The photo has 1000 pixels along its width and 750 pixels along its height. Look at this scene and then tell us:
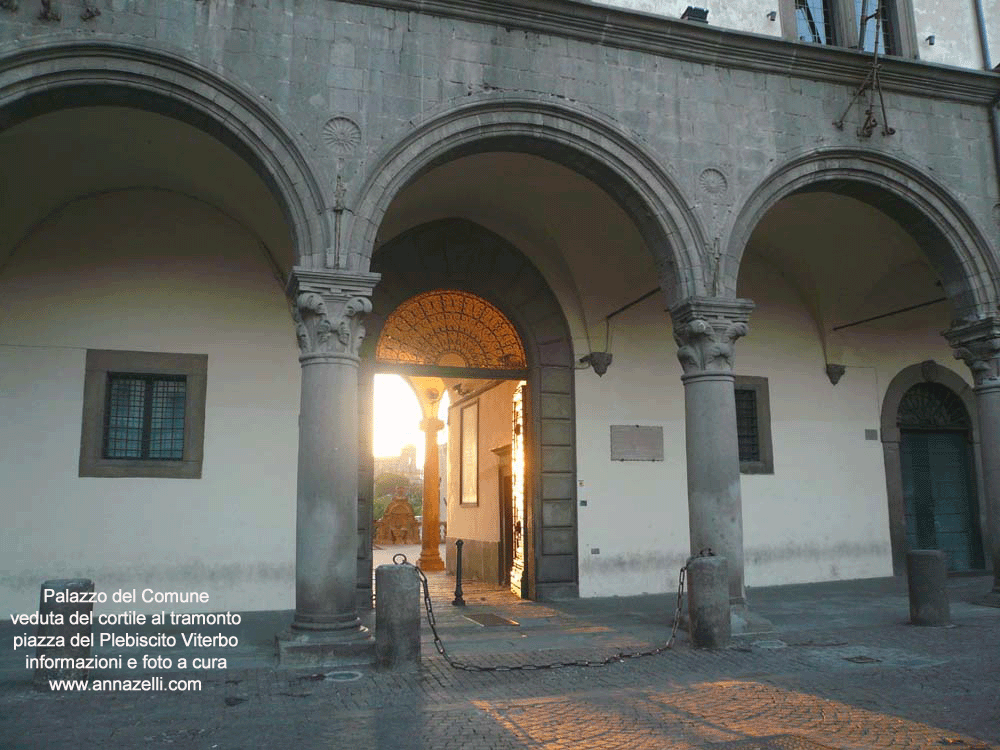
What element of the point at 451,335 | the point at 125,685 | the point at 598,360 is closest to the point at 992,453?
the point at 598,360

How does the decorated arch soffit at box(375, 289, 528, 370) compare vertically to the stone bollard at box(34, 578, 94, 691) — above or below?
above

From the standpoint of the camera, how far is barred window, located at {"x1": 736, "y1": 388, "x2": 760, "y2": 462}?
1240 centimetres

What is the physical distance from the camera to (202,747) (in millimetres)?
4828

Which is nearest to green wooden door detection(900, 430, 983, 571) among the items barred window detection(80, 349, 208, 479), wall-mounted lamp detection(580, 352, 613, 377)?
wall-mounted lamp detection(580, 352, 613, 377)

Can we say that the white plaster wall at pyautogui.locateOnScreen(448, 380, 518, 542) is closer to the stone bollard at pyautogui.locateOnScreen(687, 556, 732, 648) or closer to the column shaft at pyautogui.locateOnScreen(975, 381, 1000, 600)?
the stone bollard at pyautogui.locateOnScreen(687, 556, 732, 648)

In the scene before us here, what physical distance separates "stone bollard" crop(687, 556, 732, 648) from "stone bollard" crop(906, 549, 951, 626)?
7.88 ft

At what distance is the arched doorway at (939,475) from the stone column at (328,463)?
987cm

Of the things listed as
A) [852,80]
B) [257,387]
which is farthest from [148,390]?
[852,80]

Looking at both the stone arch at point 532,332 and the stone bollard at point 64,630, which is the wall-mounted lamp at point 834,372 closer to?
the stone arch at point 532,332

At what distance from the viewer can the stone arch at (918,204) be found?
9.33 metres

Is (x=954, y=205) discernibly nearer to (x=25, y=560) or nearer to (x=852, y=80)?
(x=852, y=80)

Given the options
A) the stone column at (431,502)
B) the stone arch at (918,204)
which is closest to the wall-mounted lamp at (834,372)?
the stone arch at (918,204)

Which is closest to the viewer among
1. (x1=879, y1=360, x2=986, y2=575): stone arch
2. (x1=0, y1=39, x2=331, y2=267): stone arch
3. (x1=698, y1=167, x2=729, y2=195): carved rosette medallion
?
(x1=0, y1=39, x2=331, y2=267): stone arch

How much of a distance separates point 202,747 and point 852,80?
9.50m
